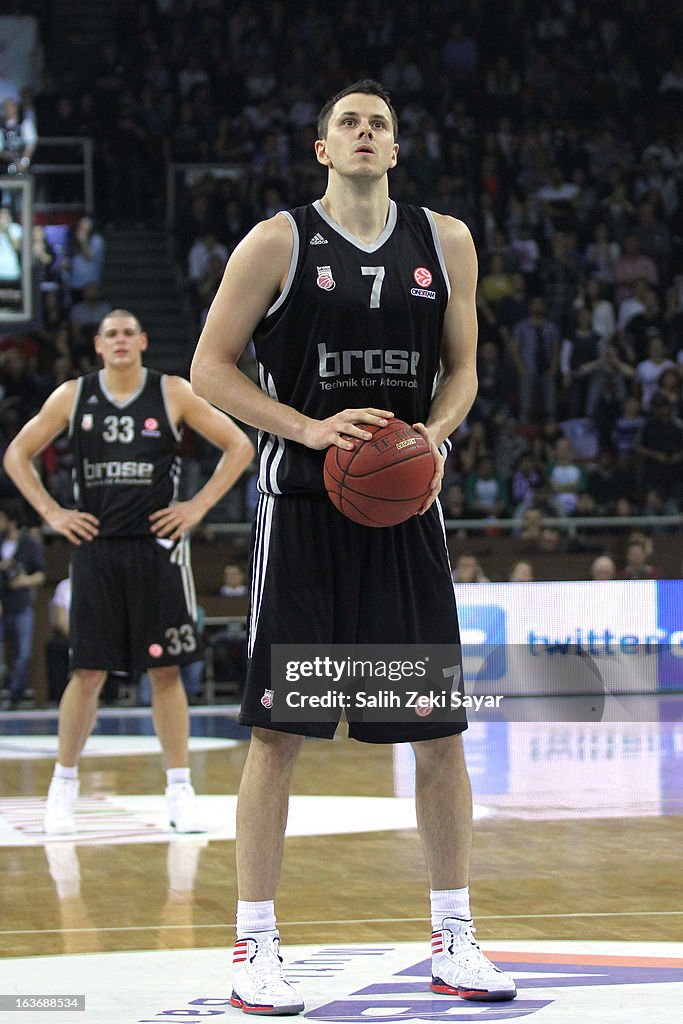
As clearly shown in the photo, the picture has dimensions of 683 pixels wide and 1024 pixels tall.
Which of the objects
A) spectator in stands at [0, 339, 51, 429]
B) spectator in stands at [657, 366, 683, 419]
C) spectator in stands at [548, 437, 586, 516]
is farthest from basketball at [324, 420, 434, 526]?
spectator in stands at [657, 366, 683, 419]

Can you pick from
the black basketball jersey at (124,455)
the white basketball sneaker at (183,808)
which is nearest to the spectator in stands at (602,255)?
the black basketball jersey at (124,455)

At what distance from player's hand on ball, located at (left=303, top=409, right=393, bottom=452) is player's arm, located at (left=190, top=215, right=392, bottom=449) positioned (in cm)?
7

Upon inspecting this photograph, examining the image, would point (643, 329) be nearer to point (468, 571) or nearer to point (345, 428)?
point (468, 571)

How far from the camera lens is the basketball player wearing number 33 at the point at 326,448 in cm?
348

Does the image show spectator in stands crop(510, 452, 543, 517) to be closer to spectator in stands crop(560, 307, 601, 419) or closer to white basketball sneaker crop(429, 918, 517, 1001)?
spectator in stands crop(560, 307, 601, 419)

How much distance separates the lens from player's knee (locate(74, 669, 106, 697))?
20.4ft

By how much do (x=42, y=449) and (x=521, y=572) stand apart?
6296mm

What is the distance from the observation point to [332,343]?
355 centimetres

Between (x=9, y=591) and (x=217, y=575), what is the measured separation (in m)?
1.61

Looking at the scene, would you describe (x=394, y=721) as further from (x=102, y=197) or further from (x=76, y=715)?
(x=102, y=197)

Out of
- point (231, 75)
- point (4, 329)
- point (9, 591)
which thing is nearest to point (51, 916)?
point (9, 591)

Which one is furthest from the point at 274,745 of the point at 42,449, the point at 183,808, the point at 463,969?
the point at 42,449

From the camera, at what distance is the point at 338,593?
354 centimetres

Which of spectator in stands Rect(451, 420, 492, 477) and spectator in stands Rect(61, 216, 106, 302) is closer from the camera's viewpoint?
spectator in stands Rect(451, 420, 492, 477)
